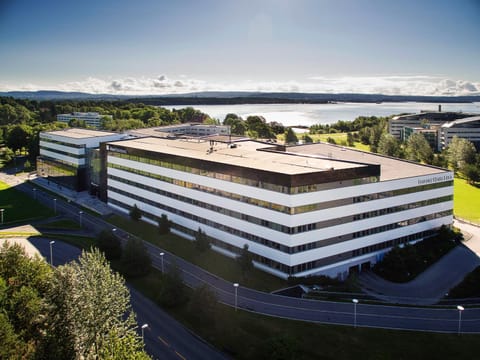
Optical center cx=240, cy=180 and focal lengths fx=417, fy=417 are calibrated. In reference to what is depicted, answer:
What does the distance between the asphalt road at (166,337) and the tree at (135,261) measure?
3794 mm

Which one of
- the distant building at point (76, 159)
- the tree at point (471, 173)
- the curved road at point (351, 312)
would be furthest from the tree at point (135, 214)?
the tree at point (471, 173)

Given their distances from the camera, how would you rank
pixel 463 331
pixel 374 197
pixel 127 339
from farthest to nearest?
pixel 374 197 < pixel 463 331 < pixel 127 339

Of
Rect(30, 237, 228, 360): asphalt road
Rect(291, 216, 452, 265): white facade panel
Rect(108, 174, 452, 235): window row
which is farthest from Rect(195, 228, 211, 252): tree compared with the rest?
Rect(291, 216, 452, 265): white facade panel

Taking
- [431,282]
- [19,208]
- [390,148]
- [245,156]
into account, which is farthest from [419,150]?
[19,208]

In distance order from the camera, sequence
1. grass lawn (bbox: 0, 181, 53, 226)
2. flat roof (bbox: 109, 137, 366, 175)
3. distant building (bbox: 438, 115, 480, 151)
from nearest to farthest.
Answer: flat roof (bbox: 109, 137, 366, 175) → grass lawn (bbox: 0, 181, 53, 226) → distant building (bbox: 438, 115, 480, 151)

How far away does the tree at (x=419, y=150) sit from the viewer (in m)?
140

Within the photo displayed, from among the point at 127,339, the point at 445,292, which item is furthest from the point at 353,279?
the point at 127,339

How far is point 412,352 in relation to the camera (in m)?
37.0

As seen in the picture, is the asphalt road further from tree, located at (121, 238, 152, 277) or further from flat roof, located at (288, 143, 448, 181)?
flat roof, located at (288, 143, 448, 181)

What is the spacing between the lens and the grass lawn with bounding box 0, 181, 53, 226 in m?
82.0

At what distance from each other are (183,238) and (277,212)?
20.9 meters

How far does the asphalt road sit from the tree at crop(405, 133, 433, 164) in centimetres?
11867

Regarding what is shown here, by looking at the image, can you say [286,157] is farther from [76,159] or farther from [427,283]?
[76,159]

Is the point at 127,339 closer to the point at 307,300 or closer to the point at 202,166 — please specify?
the point at 307,300
